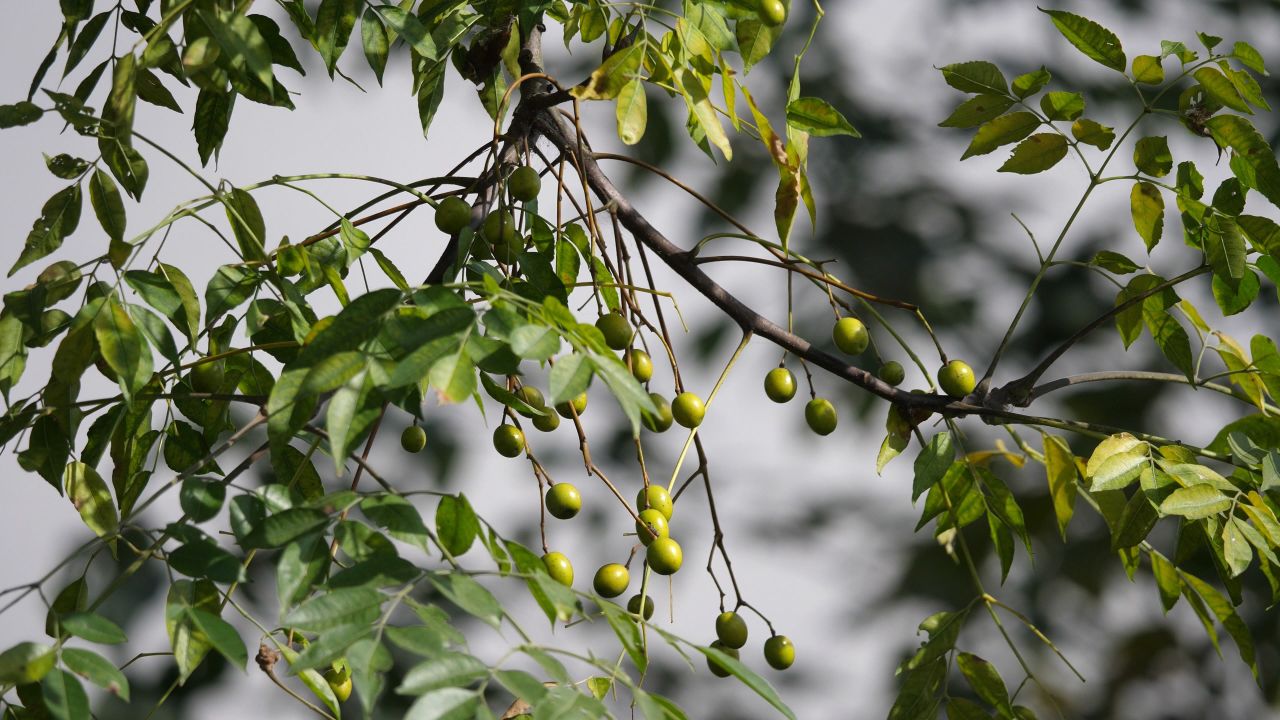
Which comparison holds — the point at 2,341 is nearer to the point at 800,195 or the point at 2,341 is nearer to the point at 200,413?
the point at 200,413

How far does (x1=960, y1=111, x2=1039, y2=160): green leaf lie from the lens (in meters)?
0.90

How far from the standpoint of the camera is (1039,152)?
0.90m

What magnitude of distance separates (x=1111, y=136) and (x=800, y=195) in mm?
243

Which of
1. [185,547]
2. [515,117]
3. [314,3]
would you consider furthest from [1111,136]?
[314,3]

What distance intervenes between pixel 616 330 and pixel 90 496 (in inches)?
14.2

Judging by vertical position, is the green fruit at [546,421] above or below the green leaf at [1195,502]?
above

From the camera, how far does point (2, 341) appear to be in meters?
0.75

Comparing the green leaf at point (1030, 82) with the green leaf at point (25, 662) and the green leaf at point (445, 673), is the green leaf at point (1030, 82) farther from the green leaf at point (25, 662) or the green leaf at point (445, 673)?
the green leaf at point (25, 662)

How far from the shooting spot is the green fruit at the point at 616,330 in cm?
82

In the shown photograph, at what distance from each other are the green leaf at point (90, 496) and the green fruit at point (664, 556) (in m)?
0.35

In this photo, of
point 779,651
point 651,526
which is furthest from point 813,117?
point 779,651

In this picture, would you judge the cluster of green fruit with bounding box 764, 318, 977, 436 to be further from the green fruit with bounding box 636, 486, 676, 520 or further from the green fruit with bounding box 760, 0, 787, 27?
the green fruit with bounding box 760, 0, 787, 27

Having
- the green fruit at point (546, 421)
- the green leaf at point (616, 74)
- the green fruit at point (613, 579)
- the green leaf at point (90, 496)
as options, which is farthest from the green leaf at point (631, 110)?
the green leaf at point (90, 496)

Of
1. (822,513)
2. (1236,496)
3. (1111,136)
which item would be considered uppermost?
(1111,136)
